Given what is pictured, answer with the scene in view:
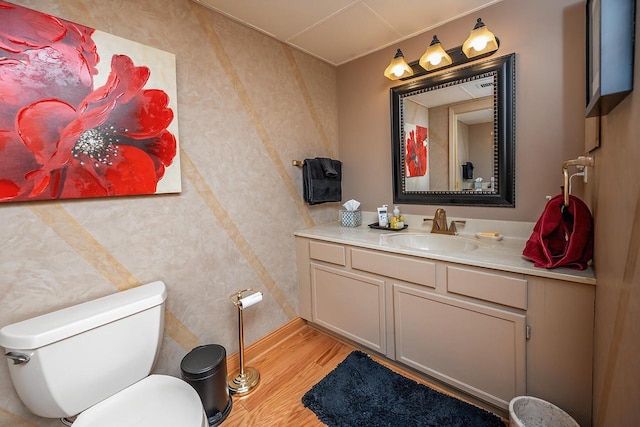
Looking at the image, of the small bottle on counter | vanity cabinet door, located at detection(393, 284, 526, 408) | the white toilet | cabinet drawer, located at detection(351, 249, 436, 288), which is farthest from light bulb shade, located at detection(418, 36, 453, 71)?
the white toilet

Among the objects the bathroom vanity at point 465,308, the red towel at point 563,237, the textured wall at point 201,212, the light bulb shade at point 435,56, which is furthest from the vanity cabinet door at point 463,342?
the light bulb shade at point 435,56

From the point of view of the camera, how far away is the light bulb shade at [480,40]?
156 cm

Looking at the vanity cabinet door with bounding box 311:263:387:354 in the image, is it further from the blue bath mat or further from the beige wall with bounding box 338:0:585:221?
the beige wall with bounding box 338:0:585:221

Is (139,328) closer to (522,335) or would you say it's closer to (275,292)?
(275,292)

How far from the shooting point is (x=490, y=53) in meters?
1.67

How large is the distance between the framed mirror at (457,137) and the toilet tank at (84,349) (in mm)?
1799

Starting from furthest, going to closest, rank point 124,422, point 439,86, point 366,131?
point 366,131, point 439,86, point 124,422

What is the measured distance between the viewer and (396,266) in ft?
5.26

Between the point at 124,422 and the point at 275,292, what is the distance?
3.85ft

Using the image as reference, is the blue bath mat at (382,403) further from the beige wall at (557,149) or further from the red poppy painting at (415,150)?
the red poppy painting at (415,150)

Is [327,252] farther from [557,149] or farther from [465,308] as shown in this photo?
[557,149]

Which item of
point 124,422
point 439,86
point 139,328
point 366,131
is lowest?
point 124,422

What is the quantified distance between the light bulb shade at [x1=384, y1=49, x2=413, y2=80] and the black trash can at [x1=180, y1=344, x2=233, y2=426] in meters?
2.08

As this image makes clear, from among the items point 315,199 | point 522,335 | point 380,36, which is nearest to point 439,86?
point 380,36
